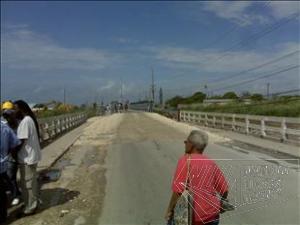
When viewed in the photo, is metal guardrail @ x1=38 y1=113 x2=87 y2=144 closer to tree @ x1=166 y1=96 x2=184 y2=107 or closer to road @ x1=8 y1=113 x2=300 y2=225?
road @ x1=8 y1=113 x2=300 y2=225

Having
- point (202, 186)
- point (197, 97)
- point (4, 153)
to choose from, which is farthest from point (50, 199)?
point (197, 97)

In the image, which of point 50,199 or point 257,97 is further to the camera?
point 257,97

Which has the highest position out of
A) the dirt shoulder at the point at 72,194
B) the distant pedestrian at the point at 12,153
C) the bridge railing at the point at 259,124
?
the distant pedestrian at the point at 12,153

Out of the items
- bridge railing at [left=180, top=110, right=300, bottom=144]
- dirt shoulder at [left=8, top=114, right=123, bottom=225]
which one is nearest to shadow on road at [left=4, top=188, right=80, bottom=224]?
dirt shoulder at [left=8, top=114, right=123, bottom=225]

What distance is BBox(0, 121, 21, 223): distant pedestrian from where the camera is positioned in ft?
23.8

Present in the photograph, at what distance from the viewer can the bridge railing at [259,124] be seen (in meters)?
20.5

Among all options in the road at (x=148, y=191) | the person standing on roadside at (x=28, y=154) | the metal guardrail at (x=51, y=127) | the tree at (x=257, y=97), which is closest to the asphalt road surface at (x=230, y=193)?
the road at (x=148, y=191)

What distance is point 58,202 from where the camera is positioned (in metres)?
9.14

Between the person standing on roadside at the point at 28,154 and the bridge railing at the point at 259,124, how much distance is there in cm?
1365

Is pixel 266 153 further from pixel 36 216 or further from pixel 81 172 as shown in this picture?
pixel 36 216

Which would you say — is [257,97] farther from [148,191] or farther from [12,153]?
[12,153]

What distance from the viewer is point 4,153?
23.8ft

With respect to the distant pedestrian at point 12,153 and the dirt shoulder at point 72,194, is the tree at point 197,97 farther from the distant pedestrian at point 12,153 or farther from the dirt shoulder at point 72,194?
the distant pedestrian at point 12,153

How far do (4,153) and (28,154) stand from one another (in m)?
0.58
